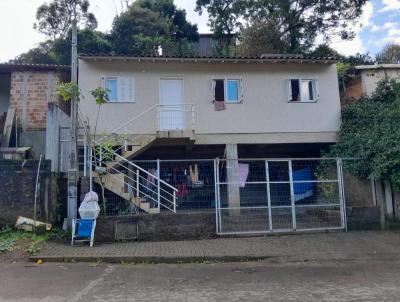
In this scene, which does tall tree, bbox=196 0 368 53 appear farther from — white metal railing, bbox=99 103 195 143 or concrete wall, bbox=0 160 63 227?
concrete wall, bbox=0 160 63 227

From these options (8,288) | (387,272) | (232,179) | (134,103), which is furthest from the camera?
(134,103)

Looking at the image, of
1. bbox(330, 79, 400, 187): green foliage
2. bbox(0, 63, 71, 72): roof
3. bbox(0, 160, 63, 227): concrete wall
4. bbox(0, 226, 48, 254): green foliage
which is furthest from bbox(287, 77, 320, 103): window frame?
bbox(0, 226, 48, 254): green foliage

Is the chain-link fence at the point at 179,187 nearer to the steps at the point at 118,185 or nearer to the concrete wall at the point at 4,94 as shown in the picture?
the steps at the point at 118,185

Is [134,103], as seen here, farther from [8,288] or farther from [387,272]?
[387,272]

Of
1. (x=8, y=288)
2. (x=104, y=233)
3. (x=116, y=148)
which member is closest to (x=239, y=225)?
(x=104, y=233)

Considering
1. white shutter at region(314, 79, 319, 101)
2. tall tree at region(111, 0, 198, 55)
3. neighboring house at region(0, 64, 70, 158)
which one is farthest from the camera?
tall tree at region(111, 0, 198, 55)

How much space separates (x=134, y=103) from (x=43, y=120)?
375cm

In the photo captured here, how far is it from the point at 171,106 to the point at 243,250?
6.67m

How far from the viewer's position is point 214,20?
93.8ft

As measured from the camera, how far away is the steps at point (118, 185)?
10.8 meters

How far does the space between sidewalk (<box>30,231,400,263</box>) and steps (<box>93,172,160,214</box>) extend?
128 cm

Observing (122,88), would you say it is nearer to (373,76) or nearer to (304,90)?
(304,90)

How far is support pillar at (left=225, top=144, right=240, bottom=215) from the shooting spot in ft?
39.8

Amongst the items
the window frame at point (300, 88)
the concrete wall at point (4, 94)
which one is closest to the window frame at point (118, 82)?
the concrete wall at point (4, 94)
